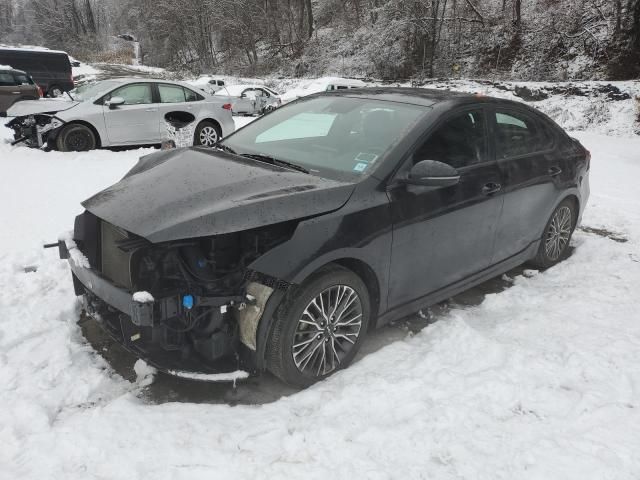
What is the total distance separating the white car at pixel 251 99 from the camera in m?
19.2

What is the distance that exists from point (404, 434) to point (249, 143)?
2368 millimetres

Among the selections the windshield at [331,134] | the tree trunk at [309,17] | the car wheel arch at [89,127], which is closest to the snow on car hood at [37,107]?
the car wheel arch at [89,127]

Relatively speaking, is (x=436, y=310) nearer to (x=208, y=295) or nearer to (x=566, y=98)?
(x=208, y=295)

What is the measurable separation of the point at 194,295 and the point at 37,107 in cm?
826

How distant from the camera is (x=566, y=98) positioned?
17.2m

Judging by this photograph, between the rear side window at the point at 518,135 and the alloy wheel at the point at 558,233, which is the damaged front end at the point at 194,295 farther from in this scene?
the alloy wheel at the point at 558,233

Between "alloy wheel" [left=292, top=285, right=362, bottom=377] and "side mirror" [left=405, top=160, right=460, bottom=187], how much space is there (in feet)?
2.59

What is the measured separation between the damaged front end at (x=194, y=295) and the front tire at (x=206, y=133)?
7641mm

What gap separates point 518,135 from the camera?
4.10m

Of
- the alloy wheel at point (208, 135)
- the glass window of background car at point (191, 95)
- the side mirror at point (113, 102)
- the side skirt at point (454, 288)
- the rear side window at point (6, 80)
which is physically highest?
the rear side window at point (6, 80)

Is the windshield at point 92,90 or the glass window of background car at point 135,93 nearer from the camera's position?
the windshield at point 92,90

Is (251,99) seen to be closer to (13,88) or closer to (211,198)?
(13,88)

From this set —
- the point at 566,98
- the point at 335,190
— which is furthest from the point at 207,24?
the point at 335,190

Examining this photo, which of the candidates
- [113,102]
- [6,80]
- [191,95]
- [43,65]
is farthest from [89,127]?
[43,65]
